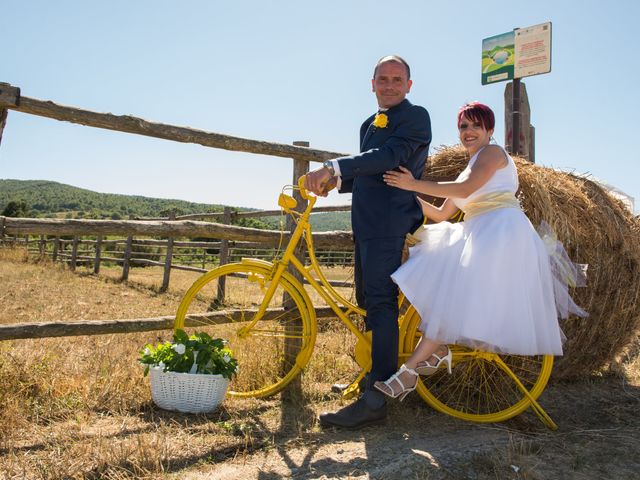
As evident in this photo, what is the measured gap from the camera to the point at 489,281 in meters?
2.61

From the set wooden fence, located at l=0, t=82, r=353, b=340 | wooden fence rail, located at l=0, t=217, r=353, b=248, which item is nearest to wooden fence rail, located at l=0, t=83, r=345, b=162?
wooden fence, located at l=0, t=82, r=353, b=340

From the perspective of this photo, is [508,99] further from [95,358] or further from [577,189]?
[95,358]

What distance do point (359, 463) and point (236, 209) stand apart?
23.4 ft

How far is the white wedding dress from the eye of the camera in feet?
8.52

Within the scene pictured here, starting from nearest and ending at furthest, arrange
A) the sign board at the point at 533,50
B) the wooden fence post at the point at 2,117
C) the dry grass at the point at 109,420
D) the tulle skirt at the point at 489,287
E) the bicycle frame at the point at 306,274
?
the dry grass at the point at 109,420 → the tulle skirt at the point at 489,287 → the wooden fence post at the point at 2,117 → the bicycle frame at the point at 306,274 → the sign board at the point at 533,50

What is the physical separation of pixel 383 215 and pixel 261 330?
104cm

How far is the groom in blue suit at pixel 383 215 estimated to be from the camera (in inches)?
110

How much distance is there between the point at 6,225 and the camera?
3.03m

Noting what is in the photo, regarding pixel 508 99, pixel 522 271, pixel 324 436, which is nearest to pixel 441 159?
pixel 522 271

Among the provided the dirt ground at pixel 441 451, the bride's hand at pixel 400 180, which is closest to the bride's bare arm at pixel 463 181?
the bride's hand at pixel 400 180

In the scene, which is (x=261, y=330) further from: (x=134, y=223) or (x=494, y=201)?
(x=494, y=201)

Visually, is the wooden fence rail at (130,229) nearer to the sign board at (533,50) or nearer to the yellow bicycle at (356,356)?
the yellow bicycle at (356,356)

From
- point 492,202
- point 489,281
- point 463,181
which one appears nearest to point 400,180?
point 463,181

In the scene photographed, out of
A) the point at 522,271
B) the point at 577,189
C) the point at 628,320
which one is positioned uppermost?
the point at 577,189
